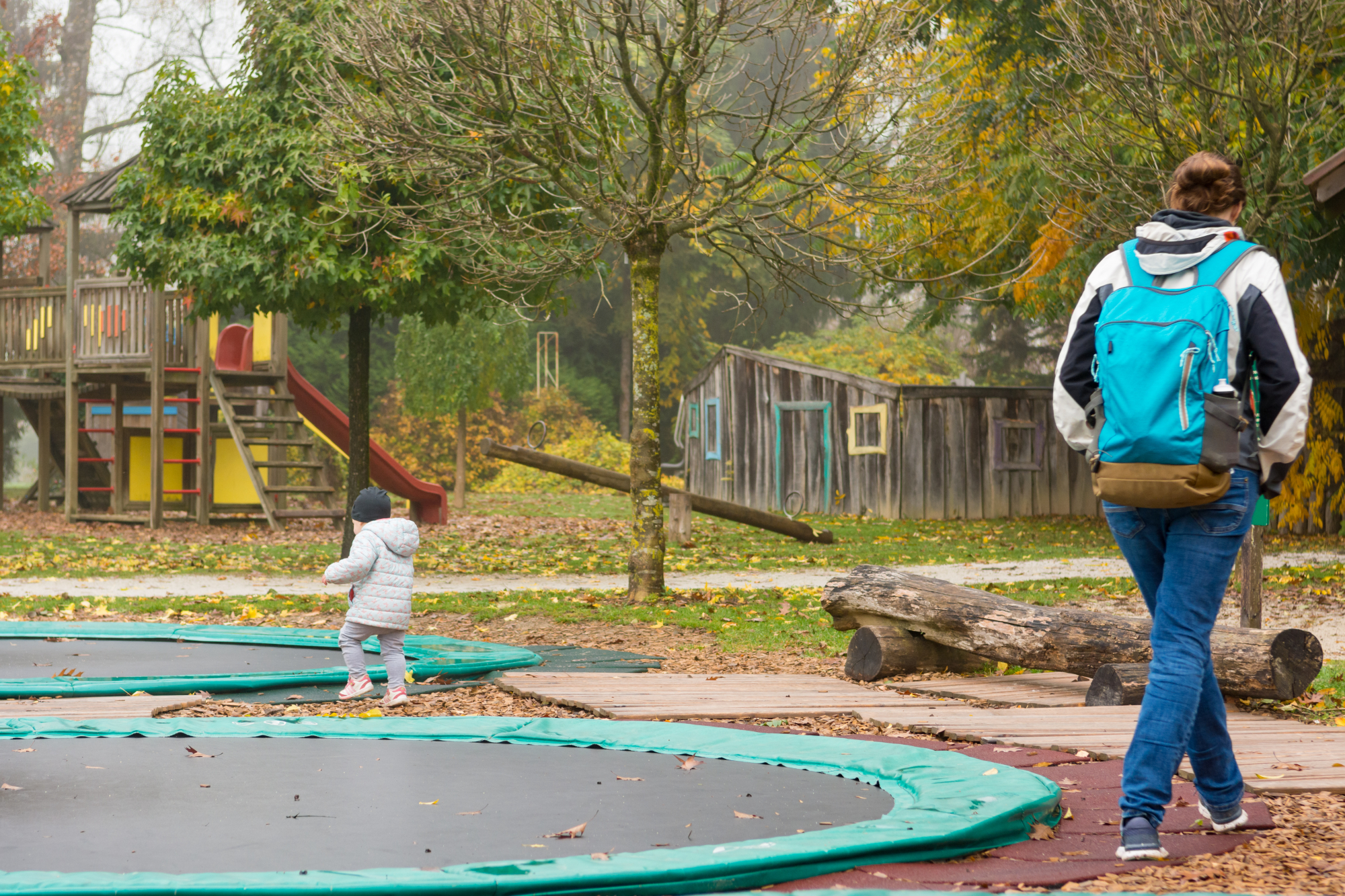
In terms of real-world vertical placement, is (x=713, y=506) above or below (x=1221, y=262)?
below

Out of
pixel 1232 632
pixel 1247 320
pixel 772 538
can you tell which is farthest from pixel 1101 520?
pixel 1247 320

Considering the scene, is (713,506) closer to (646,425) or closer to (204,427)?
(646,425)

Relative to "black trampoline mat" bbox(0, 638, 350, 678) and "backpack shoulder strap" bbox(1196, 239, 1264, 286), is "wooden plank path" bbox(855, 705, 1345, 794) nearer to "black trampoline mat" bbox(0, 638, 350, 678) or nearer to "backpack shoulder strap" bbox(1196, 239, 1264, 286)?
"backpack shoulder strap" bbox(1196, 239, 1264, 286)

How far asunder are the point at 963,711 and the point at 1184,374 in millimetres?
2350

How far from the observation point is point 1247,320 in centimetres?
291

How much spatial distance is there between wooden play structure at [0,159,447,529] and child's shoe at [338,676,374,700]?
10.0 m

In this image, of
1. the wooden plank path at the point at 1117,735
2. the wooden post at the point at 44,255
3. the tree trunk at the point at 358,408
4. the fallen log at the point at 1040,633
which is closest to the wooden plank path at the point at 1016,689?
the fallen log at the point at 1040,633

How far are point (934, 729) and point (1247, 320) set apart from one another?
205 cm

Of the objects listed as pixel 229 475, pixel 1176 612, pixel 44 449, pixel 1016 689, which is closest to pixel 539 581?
pixel 1016 689

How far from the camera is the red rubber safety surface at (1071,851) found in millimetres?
2709

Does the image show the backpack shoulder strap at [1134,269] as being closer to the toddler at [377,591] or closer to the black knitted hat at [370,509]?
the toddler at [377,591]

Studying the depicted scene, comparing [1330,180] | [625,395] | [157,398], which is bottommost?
[157,398]

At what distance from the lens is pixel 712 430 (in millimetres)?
24375

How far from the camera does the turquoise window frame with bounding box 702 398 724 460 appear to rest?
23.8 metres
